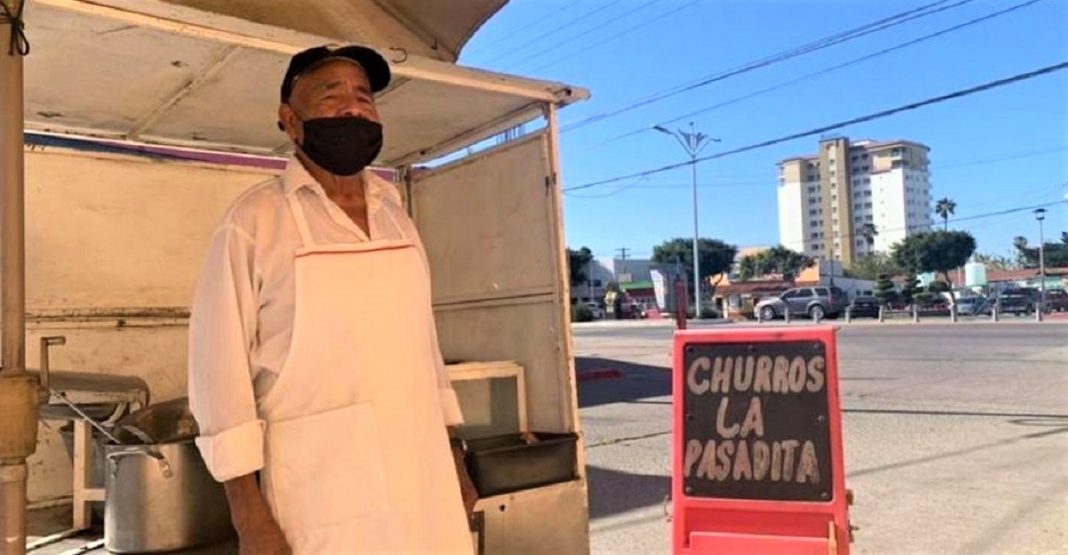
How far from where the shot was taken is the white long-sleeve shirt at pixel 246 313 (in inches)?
71.3

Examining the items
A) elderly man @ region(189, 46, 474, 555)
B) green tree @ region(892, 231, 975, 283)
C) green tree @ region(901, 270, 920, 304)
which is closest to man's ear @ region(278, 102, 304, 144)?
elderly man @ region(189, 46, 474, 555)

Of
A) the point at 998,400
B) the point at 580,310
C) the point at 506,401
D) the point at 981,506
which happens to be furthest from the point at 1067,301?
the point at 506,401

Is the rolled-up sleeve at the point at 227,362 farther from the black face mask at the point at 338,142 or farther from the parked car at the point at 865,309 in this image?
the parked car at the point at 865,309

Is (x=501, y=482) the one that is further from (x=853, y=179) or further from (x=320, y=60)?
(x=853, y=179)

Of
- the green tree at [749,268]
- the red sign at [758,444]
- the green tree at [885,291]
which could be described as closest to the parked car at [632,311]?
the green tree at [885,291]

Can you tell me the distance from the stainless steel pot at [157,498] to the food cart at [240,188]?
0.31 meters

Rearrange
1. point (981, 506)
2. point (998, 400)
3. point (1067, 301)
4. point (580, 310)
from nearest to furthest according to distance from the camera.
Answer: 1. point (981, 506)
2. point (998, 400)
3. point (1067, 301)
4. point (580, 310)

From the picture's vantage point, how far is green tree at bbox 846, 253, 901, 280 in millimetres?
84000

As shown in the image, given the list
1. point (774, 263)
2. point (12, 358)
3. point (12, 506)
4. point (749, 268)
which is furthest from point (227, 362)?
point (749, 268)

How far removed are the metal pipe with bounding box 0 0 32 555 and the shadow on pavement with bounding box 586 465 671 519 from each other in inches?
165

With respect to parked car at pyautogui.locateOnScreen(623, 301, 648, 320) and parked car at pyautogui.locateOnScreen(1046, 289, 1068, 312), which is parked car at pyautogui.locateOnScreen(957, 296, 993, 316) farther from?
parked car at pyautogui.locateOnScreen(623, 301, 648, 320)

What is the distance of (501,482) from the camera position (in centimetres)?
331

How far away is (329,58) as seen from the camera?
7.02 ft

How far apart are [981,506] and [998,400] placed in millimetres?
6009
